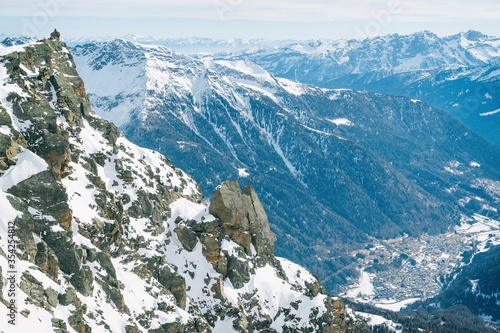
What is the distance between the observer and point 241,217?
172m

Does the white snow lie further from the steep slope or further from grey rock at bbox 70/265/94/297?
grey rock at bbox 70/265/94/297

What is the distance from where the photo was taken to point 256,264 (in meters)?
171

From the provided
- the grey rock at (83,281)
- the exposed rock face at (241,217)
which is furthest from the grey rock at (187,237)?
the grey rock at (83,281)

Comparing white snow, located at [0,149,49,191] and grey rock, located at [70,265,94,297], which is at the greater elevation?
white snow, located at [0,149,49,191]

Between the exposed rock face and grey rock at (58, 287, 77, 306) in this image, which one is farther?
the exposed rock face

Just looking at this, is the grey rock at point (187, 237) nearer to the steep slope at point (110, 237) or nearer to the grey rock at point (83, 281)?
the steep slope at point (110, 237)

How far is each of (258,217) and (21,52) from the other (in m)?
90.6

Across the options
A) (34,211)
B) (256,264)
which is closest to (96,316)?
(34,211)

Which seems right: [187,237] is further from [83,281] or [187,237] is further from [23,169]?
[23,169]

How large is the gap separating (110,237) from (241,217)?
49376mm

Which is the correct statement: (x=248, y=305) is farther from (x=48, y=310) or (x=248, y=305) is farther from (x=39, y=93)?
(x=39, y=93)

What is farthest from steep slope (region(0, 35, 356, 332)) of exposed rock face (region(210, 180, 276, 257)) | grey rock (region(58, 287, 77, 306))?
exposed rock face (region(210, 180, 276, 257))

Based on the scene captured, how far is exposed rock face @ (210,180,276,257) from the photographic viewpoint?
168000mm

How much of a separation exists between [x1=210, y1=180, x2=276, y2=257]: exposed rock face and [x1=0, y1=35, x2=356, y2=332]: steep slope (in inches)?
17.6
